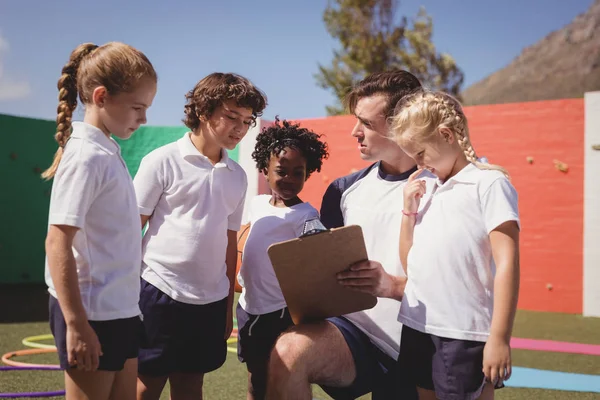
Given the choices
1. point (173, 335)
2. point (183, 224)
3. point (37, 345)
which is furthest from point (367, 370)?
point (37, 345)

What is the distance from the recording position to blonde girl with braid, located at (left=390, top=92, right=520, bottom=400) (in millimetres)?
2195

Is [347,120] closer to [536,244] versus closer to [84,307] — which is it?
[536,244]

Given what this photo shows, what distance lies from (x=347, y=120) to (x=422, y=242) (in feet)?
25.7

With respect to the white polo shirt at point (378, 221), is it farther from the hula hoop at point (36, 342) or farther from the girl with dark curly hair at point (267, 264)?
the hula hoop at point (36, 342)

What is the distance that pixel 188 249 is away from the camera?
2969 millimetres

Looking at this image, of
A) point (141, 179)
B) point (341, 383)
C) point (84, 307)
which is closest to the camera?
point (84, 307)

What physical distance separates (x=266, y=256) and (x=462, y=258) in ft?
3.57

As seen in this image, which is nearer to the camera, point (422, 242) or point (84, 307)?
point (84, 307)

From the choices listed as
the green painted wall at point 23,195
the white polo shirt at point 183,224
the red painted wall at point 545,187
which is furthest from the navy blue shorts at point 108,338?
the green painted wall at point 23,195

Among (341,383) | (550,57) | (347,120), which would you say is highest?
(550,57)

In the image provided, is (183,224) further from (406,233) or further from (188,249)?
(406,233)

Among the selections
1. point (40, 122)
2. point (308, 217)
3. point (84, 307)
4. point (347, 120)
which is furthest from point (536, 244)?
point (40, 122)

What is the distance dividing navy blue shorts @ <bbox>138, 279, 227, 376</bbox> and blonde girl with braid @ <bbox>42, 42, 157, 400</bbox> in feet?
1.74

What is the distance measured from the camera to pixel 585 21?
7675 cm
